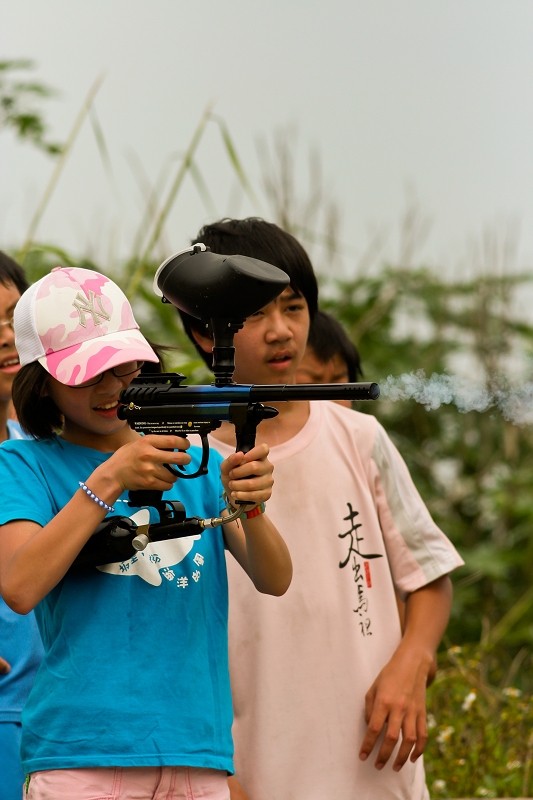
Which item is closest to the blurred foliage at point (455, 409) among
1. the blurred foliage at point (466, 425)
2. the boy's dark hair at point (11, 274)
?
the blurred foliage at point (466, 425)

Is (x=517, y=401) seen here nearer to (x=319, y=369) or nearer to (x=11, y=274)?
(x=319, y=369)

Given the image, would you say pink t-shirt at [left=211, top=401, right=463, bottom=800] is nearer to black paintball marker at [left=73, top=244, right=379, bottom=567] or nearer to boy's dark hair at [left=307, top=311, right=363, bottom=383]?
black paintball marker at [left=73, top=244, right=379, bottom=567]

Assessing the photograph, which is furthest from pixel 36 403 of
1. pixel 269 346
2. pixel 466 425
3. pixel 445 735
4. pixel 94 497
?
pixel 466 425

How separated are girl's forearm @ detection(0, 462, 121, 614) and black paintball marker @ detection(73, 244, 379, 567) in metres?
0.08

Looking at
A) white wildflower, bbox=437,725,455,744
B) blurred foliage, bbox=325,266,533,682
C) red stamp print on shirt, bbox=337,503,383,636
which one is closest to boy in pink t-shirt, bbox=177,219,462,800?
red stamp print on shirt, bbox=337,503,383,636

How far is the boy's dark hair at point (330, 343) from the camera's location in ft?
12.1

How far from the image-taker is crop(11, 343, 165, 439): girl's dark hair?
87.4 inches

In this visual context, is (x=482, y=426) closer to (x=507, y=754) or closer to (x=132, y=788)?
(x=507, y=754)

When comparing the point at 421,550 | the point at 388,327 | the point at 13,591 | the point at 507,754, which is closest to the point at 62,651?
the point at 13,591

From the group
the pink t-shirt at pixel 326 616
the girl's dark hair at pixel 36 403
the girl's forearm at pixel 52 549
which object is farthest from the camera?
the pink t-shirt at pixel 326 616

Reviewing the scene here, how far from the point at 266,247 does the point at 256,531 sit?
1.01 metres

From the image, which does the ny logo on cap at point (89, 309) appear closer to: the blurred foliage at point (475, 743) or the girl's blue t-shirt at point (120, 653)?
the girl's blue t-shirt at point (120, 653)

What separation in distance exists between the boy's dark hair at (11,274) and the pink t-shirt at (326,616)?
0.88 metres

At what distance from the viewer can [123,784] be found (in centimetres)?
200
